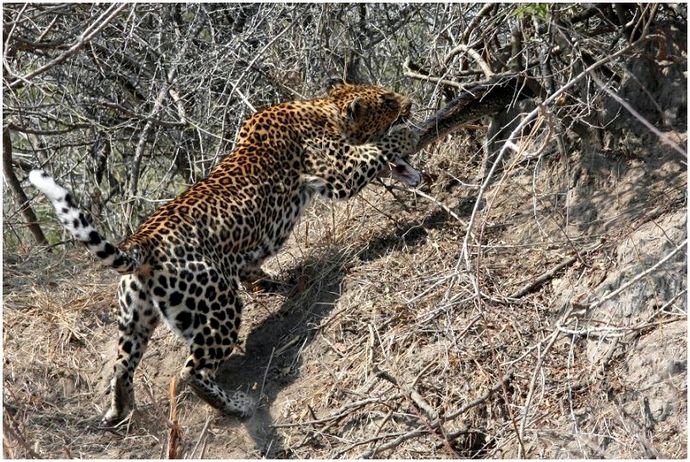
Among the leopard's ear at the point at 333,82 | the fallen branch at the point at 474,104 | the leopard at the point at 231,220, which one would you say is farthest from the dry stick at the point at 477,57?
the leopard's ear at the point at 333,82

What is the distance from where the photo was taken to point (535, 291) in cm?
Result: 745

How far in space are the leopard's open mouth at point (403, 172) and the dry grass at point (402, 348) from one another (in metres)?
0.29

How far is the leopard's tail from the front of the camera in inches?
239

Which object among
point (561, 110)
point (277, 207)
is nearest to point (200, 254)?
point (277, 207)

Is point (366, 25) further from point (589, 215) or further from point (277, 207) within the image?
point (589, 215)

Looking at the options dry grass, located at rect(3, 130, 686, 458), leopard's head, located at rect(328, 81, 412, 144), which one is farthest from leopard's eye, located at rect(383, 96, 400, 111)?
dry grass, located at rect(3, 130, 686, 458)

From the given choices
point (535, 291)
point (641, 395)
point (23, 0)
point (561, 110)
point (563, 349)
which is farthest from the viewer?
point (23, 0)

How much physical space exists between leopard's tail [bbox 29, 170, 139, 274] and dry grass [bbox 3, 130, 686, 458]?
2.96ft

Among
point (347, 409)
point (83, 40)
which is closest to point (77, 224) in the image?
point (83, 40)

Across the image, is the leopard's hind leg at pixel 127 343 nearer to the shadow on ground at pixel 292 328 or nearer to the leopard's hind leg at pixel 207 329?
the leopard's hind leg at pixel 207 329

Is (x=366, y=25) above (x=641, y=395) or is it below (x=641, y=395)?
above

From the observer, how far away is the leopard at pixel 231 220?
7238mm

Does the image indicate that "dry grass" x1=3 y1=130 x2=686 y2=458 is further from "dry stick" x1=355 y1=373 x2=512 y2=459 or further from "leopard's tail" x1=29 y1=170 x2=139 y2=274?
"leopard's tail" x1=29 y1=170 x2=139 y2=274

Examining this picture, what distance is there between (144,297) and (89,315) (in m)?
1.66
